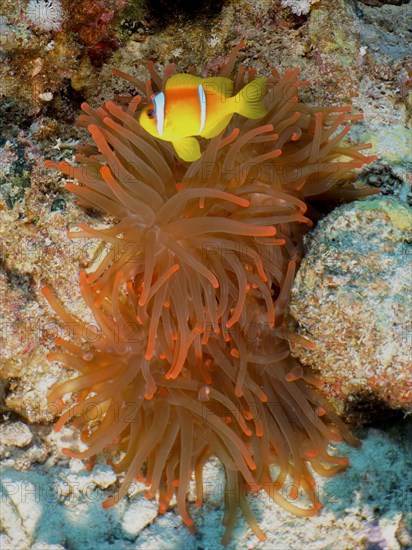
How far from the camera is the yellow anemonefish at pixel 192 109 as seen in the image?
2.28 m

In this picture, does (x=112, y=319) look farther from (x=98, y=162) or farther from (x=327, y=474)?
(x=327, y=474)

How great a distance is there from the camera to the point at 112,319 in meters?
2.60

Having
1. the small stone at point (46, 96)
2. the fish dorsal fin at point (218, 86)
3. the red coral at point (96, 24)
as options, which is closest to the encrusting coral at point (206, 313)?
the fish dorsal fin at point (218, 86)


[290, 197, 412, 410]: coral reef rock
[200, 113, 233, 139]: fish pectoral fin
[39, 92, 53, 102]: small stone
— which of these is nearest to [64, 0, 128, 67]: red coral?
[39, 92, 53, 102]: small stone

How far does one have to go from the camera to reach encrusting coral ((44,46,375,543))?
7.91 ft

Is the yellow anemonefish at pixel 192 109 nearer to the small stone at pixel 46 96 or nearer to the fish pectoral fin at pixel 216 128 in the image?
the fish pectoral fin at pixel 216 128

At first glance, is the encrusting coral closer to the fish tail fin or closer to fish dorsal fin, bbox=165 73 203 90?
the fish tail fin

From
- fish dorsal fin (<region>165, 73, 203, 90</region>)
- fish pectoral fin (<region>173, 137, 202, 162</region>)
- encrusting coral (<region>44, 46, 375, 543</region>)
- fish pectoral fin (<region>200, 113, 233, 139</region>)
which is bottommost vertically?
encrusting coral (<region>44, 46, 375, 543</region>)

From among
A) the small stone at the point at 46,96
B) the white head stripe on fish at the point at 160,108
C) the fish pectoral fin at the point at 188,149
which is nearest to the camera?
the white head stripe on fish at the point at 160,108

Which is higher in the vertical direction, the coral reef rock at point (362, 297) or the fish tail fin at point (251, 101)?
the fish tail fin at point (251, 101)

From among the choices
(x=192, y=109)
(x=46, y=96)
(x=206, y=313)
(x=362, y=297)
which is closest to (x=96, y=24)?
(x=46, y=96)

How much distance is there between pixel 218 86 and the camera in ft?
7.73

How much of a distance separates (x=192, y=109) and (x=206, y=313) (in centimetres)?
87

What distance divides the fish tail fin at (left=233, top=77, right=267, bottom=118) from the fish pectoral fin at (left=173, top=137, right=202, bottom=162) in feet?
0.76
